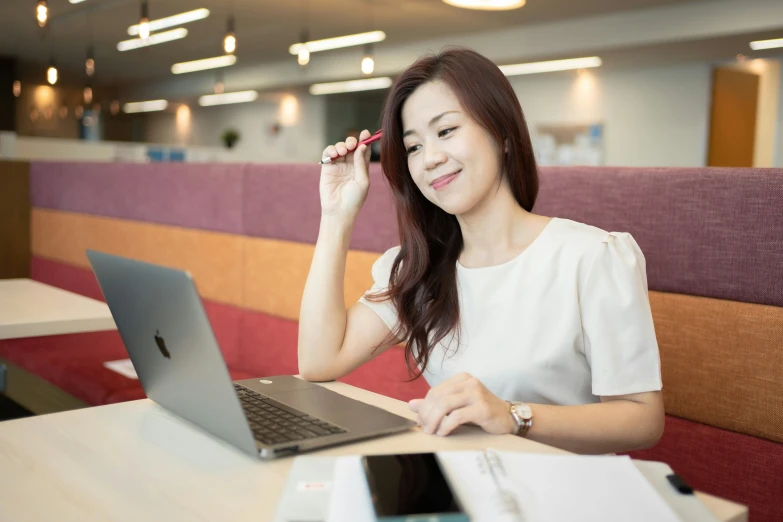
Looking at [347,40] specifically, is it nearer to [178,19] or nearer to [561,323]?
[178,19]

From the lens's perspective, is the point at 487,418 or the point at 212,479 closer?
the point at 212,479

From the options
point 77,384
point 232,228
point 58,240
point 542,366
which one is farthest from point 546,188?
point 58,240

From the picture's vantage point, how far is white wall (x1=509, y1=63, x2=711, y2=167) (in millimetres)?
8336

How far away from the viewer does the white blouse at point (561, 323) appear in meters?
1.09

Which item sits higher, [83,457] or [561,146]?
[561,146]

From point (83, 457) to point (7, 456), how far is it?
0.09m

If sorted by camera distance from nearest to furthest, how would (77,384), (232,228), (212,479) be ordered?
(212,479) < (77,384) < (232,228)

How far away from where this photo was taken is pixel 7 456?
0.82 m

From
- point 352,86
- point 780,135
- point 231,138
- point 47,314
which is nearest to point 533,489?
point 47,314

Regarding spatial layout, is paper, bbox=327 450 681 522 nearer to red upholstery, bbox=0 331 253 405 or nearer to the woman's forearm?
the woman's forearm

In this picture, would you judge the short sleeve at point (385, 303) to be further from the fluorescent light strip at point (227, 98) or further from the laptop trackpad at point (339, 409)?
the fluorescent light strip at point (227, 98)

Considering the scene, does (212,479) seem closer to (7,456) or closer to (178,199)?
(7,456)

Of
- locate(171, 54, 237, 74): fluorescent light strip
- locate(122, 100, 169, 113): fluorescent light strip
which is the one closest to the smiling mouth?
locate(171, 54, 237, 74): fluorescent light strip

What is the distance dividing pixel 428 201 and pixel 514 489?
0.84 m
